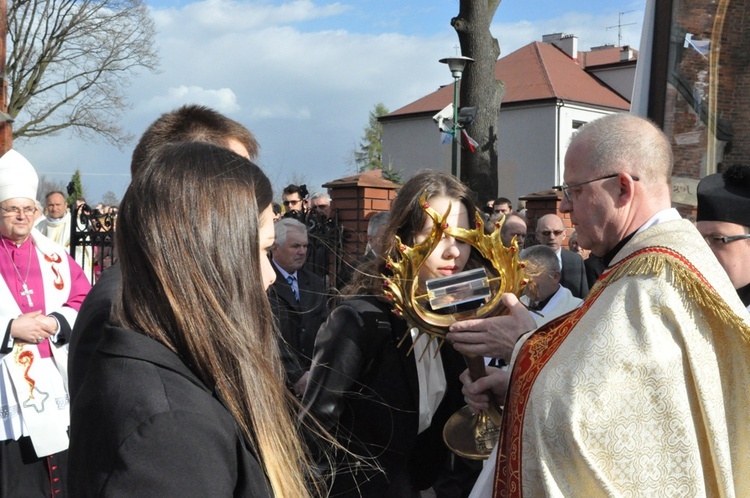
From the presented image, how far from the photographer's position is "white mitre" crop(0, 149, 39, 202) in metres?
4.92

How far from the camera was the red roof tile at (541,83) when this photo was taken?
121 feet

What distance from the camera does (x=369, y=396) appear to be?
2.89 metres

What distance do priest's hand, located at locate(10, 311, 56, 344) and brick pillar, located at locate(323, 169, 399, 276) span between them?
5.84 m

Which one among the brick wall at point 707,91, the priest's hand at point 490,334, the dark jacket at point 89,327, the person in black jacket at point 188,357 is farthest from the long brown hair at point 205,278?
the brick wall at point 707,91

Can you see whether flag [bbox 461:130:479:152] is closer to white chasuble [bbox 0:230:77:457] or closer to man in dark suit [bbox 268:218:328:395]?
man in dark suit [bbox 268:218:328:395]

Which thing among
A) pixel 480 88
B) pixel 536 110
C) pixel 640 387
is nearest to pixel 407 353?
pixel 640 387

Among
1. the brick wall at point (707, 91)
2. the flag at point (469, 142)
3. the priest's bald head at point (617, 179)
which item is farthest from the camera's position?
the flag at point (469, 142)

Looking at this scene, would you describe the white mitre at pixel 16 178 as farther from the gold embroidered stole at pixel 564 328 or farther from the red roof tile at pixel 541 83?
the red roof tile at pixel 541 83

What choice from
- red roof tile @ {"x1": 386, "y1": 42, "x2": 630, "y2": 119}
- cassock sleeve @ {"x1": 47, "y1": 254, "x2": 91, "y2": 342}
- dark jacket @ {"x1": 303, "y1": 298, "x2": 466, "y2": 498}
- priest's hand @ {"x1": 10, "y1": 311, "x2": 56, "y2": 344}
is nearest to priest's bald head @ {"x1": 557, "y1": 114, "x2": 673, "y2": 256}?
dark jacket @ {"x1": 303, "y1": 298, "x2": 466, "y2": 498}

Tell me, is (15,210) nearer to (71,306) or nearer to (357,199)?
(71,306)

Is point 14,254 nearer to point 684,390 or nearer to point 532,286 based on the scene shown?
point 532,286

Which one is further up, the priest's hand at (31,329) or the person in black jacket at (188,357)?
the person in black jacket at (188,357)

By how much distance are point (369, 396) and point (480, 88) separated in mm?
11411

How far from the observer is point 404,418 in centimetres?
291
